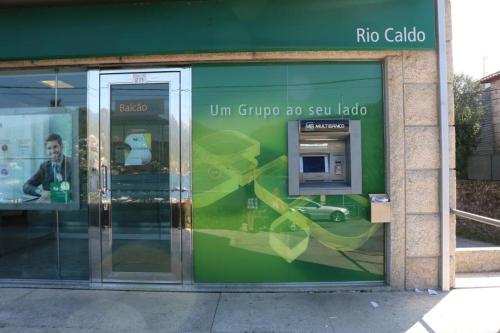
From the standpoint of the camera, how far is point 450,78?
14.7ft

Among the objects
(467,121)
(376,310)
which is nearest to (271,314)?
(376,310)

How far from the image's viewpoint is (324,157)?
455cm

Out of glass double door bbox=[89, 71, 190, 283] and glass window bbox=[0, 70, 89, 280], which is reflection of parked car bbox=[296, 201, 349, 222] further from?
glass window bbox=[0, 70, 89, 280]

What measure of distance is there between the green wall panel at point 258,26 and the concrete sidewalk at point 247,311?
114 inches

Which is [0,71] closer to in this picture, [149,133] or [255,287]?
[149,133]

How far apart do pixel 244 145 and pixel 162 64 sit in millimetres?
1440

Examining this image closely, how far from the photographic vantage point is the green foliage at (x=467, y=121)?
53.8ft

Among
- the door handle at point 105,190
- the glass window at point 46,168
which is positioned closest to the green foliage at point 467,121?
the door handle at point 105,190

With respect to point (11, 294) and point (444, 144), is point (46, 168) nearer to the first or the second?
point (11, 294)

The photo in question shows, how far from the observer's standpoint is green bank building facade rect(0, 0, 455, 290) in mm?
4340

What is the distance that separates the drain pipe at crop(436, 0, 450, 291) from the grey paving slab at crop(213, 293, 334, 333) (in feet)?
5.44

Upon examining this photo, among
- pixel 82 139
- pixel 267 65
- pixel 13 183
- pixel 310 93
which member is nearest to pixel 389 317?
pixel 310 93

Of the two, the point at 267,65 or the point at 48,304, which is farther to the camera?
the point at 267,65

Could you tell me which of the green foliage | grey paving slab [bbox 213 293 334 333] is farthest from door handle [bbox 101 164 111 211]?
the green foliage
